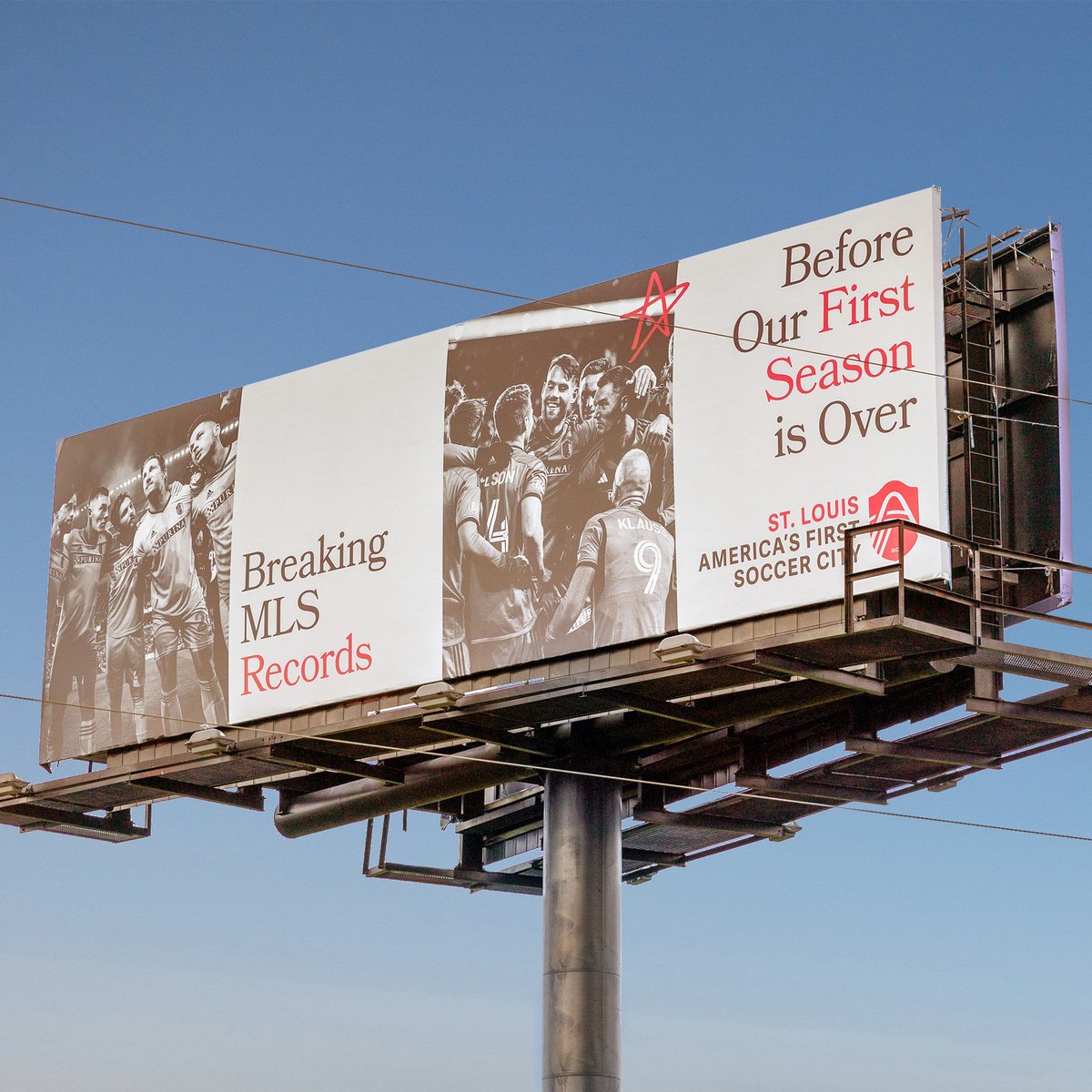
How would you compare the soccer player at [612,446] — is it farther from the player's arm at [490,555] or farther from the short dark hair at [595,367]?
the player's arm at [490,555]

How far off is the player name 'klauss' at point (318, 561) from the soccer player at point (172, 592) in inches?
42.3

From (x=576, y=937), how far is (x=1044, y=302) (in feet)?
33.5

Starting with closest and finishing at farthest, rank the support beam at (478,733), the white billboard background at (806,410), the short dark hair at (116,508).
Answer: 1. the white billboard background at (806,410)
2. the support beam at (478,733)
3. the short dark hair at (116,508)

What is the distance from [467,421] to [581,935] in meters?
7.04

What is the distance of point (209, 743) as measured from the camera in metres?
31.2

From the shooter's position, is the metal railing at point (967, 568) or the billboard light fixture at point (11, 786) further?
the billboard light fixture at point (11, 786)

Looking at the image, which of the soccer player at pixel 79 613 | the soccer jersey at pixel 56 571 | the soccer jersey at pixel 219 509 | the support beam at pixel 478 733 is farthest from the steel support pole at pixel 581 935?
the soccer jersey at pixel 56 571

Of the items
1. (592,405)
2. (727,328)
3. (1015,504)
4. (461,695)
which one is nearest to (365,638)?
(461,695)

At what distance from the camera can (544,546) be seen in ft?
97.7

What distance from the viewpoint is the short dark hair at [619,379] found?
29.5 metres

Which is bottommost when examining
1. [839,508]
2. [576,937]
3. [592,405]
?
[576,937]

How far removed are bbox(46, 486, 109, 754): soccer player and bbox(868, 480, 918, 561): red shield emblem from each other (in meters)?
13.1

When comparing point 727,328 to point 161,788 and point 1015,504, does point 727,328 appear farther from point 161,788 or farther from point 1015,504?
point 161,788

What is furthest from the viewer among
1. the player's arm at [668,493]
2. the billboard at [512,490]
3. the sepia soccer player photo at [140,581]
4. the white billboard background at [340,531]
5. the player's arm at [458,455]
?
the sepia soccer player photo at [140,581]
